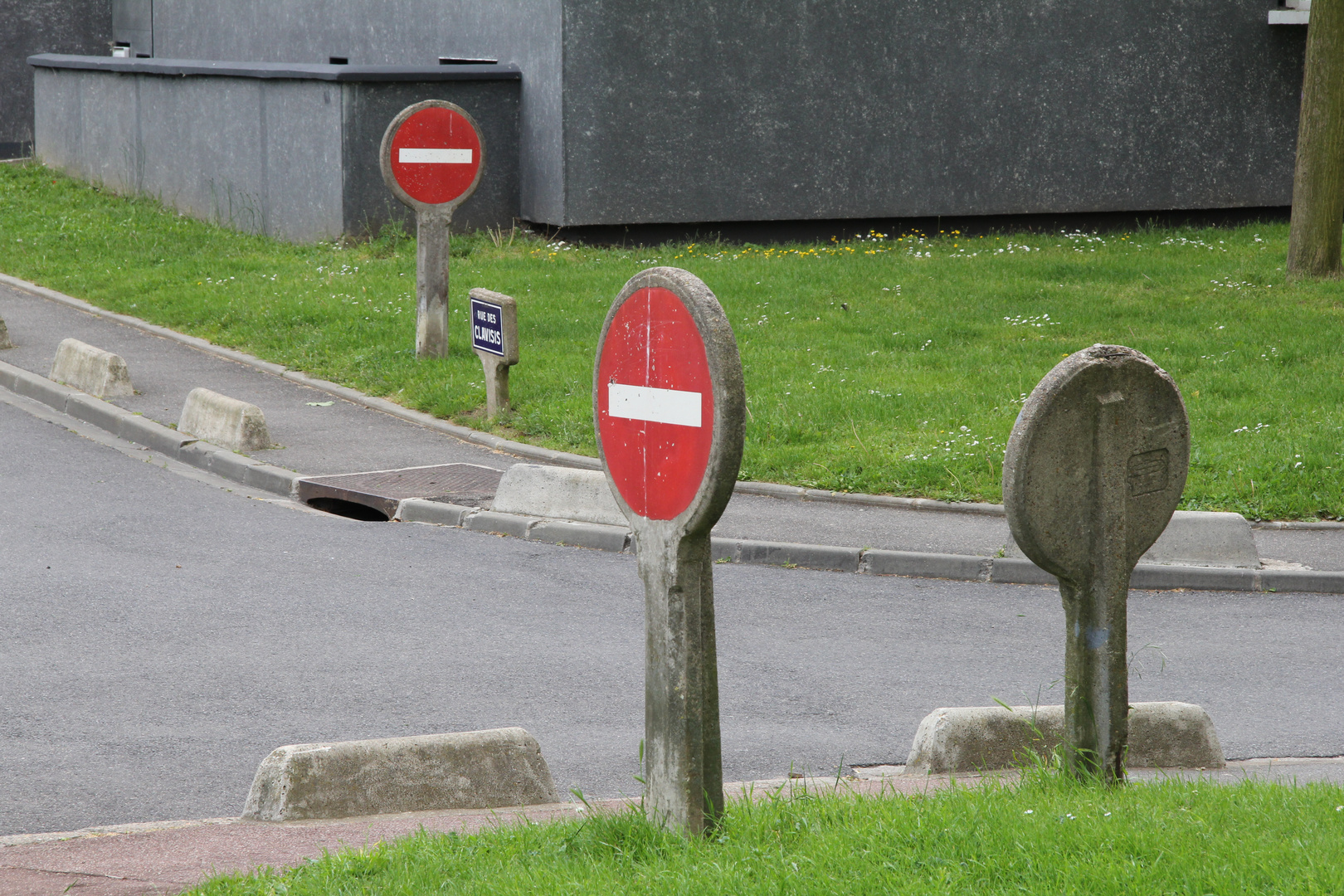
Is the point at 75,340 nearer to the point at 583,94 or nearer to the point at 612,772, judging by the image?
the point at 583,94

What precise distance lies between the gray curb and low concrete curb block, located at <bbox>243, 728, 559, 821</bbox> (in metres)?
5.40

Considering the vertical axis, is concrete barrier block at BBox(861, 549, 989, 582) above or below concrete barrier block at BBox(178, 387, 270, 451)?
below

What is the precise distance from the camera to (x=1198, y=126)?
22.2 meters

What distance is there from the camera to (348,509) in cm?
1027

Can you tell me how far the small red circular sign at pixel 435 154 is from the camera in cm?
1266

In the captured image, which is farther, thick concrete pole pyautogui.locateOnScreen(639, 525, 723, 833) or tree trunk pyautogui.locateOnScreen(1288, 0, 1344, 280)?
tree trunk pyautogui.locateOnScreen(1288, 0, 1344, 280)

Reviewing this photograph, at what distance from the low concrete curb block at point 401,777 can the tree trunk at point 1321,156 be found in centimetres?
1373

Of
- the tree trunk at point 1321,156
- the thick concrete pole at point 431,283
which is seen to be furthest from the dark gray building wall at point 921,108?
the thick concrete pole at point 431,283

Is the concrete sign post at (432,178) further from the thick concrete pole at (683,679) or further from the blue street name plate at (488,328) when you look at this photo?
the thick concrete pole at (683,679)

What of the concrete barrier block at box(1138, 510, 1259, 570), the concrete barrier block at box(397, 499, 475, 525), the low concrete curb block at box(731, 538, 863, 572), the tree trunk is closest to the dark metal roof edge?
the tree trunk

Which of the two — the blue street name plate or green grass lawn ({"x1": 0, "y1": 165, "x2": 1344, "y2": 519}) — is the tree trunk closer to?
green grass lawn ({"x1": 0, "y1": 165, "x2": 1344, "y2": 519})

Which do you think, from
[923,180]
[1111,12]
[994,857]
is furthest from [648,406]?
[1111,12]

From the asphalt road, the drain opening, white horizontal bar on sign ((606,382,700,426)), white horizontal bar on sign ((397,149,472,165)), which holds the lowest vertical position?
the drain opening

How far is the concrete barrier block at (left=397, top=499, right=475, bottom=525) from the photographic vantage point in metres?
9.35
